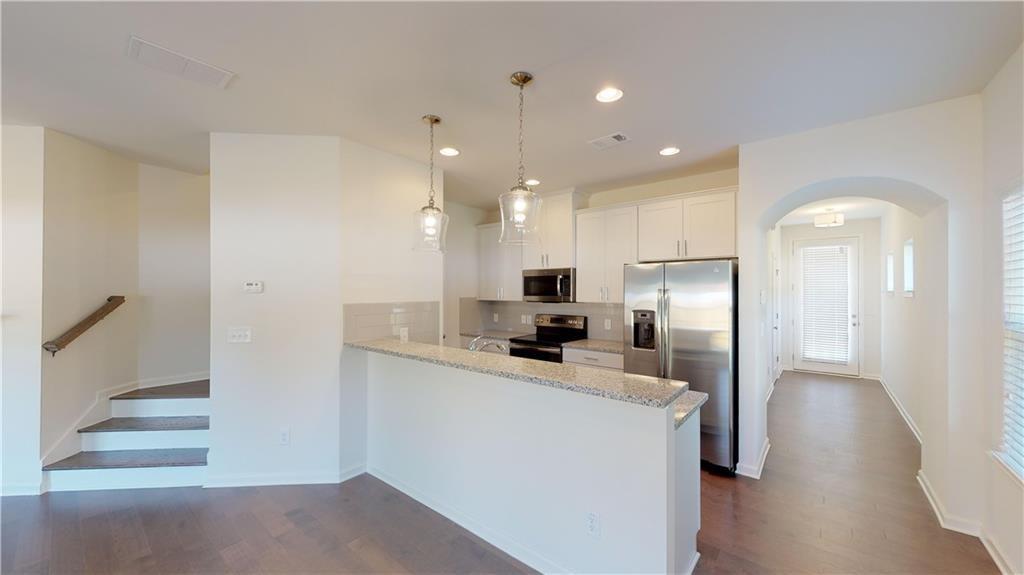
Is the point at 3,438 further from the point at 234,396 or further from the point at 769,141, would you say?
the point at 769,141

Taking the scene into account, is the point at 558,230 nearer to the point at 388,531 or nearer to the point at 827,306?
the point at 388,531

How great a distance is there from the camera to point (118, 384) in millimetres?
3604

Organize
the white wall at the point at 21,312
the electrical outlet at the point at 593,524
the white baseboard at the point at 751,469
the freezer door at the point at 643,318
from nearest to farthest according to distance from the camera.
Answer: the electrical outlet at the point at 593,524 < the white wall at the point at 21,312 < the white baseboard at the point at 751,469 < the freezer door at the point at 643,318

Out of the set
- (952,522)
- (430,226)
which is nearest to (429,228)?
(430,226)

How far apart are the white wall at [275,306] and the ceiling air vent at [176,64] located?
0.86 meters

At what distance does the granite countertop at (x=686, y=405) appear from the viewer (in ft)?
5.90

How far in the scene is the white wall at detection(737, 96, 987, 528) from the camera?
2.33 meters

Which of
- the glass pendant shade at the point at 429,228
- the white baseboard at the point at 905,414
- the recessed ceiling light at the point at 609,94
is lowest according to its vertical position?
the white baseboard at the point at 905,414

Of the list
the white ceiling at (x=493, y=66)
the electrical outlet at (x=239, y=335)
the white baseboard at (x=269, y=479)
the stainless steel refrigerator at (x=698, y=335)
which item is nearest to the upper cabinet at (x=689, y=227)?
the stainless steel refrigerator at (x=698, y=335)

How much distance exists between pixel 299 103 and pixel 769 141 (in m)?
3.42

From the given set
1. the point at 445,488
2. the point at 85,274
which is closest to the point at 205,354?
the point at 85,274

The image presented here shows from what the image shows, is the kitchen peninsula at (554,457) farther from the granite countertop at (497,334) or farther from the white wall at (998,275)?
the granite countertop at (497,334)

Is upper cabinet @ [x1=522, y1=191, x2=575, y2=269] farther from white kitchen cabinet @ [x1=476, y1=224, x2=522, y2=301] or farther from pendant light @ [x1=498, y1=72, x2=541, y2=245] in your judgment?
pendant light @ [x1=498, y1=72, x2=541, y2=245]

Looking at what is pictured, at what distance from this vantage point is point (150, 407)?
3479 mm
